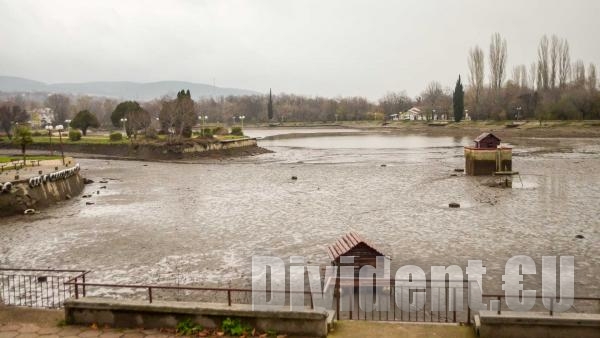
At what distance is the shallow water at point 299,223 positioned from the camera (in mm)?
17234

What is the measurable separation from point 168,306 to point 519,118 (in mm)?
107985

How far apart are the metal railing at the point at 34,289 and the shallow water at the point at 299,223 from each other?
1.17m

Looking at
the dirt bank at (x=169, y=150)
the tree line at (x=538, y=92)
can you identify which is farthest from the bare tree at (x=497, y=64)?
the dirt bank at (x=169, y=150)

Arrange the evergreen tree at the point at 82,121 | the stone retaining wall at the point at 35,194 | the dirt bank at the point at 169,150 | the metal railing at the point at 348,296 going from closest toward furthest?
the metal railing at the point at 348,296, the stone retaining wall at the point at 35,194, the dirt bank at the point at 169,150, the evergreen tree at the point at 82,121

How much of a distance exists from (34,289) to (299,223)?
11.2 meters

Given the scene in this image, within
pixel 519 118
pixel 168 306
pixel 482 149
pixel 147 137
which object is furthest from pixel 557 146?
pixel 168 306

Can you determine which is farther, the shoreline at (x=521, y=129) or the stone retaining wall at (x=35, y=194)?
the shoreline at (x=521, y=129)

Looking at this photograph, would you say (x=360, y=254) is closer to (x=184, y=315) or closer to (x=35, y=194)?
(x=184, y=315)

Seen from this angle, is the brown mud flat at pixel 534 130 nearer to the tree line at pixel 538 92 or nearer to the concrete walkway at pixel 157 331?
the tree line at pixel 538 92

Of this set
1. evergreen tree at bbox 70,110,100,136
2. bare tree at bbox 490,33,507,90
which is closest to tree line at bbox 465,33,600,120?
bare tree at bbox 490,33,507,90

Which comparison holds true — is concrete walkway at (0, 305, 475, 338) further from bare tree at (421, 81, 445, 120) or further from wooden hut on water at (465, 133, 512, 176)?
bare tree at (421, 81, 445, 120)

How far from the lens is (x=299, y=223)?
2311 cm

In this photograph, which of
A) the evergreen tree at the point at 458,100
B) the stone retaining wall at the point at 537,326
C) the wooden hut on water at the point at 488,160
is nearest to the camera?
the stone retaining wall at the point at 537,326

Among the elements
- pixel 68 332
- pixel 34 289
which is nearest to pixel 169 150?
pixel 34 289
